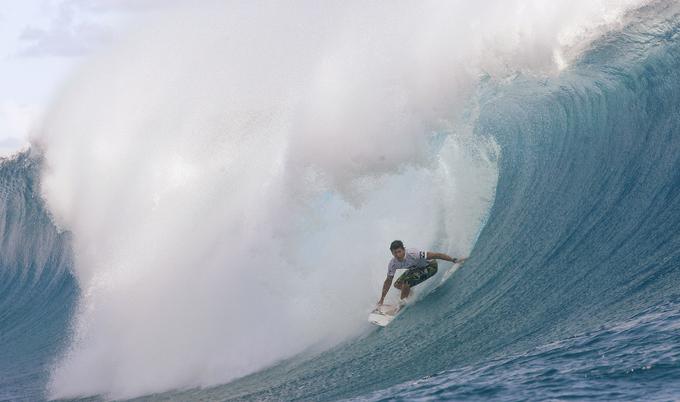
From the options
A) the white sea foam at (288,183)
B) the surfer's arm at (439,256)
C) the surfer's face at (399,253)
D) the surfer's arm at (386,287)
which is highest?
the white sea foam at (288,183)

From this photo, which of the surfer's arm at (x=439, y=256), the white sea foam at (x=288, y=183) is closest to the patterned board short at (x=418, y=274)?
the surfer's arm at (x=439, y=256)

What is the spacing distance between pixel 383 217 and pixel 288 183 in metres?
1.48

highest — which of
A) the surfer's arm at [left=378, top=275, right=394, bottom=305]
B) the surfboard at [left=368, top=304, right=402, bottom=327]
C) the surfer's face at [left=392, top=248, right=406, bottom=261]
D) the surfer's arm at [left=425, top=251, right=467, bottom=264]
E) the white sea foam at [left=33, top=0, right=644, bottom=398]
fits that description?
the white sea foam at [left=33, top=0, right=644, bottom=398]

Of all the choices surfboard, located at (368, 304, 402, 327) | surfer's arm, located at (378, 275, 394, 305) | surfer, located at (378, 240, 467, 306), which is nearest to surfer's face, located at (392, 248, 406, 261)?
surfer, located at (378, 240, 467, 306)

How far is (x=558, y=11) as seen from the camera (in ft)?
51.2

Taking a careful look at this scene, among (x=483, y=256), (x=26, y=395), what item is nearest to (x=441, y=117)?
(x=483, y=256)

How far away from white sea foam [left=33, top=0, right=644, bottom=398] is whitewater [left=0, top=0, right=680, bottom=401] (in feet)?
0.14

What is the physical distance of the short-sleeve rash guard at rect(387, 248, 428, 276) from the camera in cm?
1072

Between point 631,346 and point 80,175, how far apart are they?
17548 mm

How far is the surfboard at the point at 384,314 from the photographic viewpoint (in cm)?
1045

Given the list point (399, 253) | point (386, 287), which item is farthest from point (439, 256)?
point (386, 287)

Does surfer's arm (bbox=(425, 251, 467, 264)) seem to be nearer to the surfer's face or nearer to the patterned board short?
the patterned board short

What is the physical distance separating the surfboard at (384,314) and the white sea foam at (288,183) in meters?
0.33

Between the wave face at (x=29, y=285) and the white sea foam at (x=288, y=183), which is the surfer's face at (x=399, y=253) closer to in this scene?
the white sea foam at (x=288, y=183)
